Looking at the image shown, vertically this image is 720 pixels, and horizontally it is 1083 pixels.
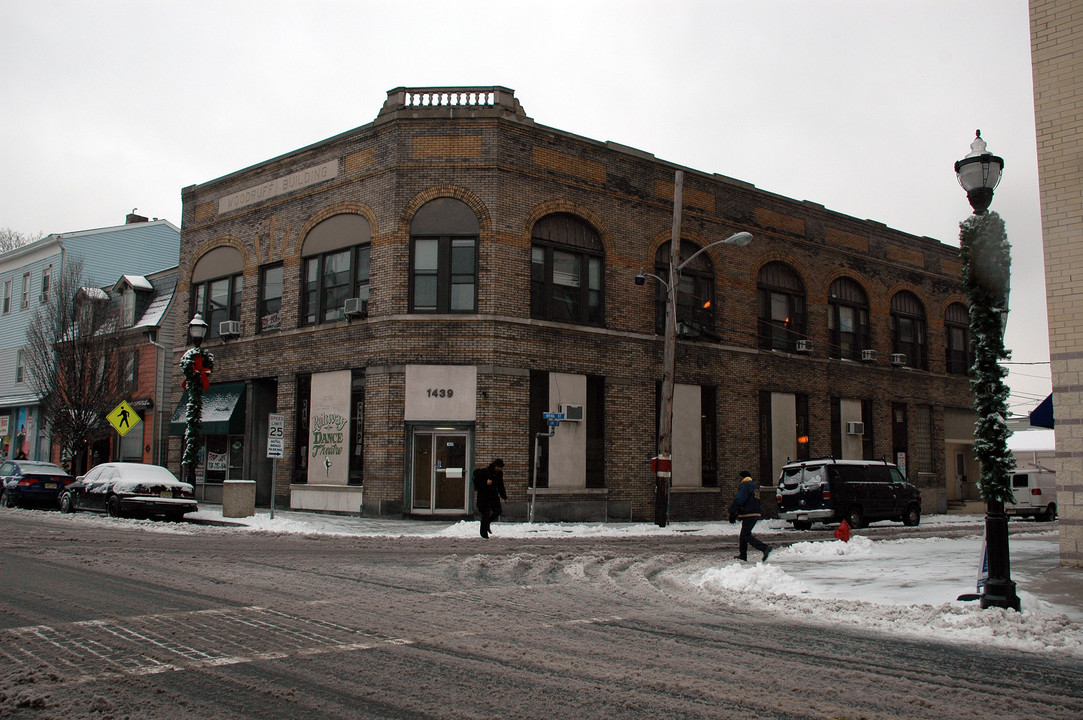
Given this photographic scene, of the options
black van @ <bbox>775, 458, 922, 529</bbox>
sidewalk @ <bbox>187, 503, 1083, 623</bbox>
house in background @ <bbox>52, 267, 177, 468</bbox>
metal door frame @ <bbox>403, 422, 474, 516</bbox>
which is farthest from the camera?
house in background @ <bbox>52, 267, 177, 468</bbox>

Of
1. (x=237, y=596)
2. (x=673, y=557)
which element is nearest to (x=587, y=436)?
(x=673, y=557)

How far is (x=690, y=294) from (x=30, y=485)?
21.4 meters

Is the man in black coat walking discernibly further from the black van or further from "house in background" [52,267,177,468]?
"house in background" [52,267,177,468]

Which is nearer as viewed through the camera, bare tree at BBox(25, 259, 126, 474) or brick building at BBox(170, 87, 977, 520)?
brick building at BBox(170, 87, 977, 520)

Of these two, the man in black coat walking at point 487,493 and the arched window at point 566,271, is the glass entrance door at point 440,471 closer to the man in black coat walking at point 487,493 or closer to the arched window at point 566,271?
the arched window at point 566,271

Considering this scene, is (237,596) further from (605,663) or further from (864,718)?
(864,718)

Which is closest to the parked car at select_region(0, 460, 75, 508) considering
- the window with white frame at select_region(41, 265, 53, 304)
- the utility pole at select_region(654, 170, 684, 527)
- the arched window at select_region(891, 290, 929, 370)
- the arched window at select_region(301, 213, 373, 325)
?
the arched window at select_region(301, 213, 373, 325)

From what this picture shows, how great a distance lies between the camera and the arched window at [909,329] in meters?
34.9

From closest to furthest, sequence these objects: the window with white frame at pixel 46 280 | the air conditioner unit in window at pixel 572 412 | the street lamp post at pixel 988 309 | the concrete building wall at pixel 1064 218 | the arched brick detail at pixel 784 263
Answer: the street lamp post at pixel 988 309
the concrete building wall at pixel 1064 218
the air conditioner unit in window at pixel 572 412
the arched brick detail at pixel 784 263
the window with white frame at pixel 46 280

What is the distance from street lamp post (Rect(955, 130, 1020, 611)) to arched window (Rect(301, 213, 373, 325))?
18.0m

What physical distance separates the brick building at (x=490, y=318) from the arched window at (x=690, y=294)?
0.08 meters

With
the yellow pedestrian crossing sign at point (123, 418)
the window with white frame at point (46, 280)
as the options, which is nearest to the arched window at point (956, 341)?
the yellow pedestrian crossing sign at point (123, 418)

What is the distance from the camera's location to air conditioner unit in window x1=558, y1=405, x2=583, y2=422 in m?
24.2

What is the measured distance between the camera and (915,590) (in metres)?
10.8
